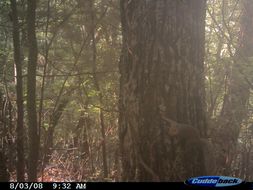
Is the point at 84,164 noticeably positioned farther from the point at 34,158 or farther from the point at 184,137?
the point at 184,137

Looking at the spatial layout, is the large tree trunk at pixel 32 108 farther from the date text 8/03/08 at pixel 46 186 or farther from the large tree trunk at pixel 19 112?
the date text 8/03/08 at pixel 46 186

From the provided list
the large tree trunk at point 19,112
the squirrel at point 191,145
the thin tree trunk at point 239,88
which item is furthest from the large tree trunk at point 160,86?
the thin tree trunk at point 239,88

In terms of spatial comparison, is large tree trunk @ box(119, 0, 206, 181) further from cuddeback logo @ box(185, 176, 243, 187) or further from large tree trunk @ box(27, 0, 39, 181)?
large tree trunk @ box(27, 0, 39, 181)

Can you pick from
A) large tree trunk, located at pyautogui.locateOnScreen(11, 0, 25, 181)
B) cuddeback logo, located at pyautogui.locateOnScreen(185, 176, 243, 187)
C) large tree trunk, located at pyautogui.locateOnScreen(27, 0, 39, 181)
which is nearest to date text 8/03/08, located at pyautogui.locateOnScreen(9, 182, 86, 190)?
large tree trunk, located at pyautogui.locateOnScreen(27, 0, 39, 181)

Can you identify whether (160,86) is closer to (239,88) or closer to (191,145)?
(191,145)

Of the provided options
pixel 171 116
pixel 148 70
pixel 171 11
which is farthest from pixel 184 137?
pixel 171 11

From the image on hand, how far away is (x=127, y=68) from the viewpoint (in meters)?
2.61

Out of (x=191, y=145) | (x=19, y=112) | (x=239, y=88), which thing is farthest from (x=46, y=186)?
(x=239, y=88)

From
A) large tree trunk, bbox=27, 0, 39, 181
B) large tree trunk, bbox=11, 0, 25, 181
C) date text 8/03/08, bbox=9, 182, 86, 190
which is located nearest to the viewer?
date text 8/03/08, bbox=9, 182, 86, 190

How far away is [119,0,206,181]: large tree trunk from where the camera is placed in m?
2.48

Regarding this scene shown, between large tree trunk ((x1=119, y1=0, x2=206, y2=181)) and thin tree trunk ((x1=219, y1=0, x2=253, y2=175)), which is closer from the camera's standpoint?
large tree trunk ((x1=119, y1=0, x2=206, y2=181))

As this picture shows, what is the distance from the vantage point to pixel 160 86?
8.14 feet

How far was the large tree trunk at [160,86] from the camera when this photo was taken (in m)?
2.48

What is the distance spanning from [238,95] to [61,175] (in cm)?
285
